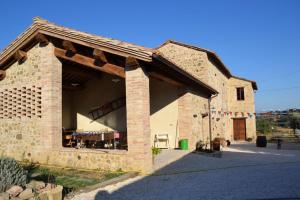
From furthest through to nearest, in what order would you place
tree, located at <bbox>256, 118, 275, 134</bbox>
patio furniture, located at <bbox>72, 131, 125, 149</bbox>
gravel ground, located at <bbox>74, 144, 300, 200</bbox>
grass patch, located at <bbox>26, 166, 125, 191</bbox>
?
tree, located at <bbox>256, 118, 275, 134</bbox> < patio furniture, located at <bbox>72, 131, 125, 149</bbox> < grass patch, located at <bbox>26, 166, 125, 191</bbox> < gravel ground, located at <bbox>74, 144, 300, 200</bbox>

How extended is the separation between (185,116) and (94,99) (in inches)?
189

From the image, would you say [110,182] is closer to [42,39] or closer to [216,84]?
[42,39]

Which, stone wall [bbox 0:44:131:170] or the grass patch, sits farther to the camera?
stone wall [bbox 0:44:131:170]

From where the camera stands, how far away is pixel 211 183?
7.40 m

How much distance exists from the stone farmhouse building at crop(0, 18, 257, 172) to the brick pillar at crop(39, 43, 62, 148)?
3 centimetres

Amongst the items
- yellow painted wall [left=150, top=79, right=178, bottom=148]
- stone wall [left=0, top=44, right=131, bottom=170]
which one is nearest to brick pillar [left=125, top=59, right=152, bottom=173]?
stone wall [left=0, top=44, right=131, bottom=170]

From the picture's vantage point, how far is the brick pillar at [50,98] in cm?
1052

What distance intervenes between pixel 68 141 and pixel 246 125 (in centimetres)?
1586

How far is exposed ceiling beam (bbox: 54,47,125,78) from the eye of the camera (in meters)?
9.18

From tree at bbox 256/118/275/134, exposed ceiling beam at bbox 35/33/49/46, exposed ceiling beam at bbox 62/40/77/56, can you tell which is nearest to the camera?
exposed ceiling beam at bbox 62/40/77/56

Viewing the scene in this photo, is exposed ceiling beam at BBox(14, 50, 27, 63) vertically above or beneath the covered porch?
above

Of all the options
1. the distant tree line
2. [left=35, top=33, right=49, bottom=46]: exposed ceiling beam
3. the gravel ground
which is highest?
[left=35, top=33, right=49, bottom=46]: exposed ceiling beam

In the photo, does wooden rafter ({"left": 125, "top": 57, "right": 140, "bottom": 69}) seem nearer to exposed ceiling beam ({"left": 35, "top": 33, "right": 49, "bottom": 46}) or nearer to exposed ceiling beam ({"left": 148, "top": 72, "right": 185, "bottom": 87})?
exposed ceiling beam ({"left": 148, "top": 72, "right": 185, "bottom": 87})

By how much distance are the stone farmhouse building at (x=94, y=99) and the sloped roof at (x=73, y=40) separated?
3cm
